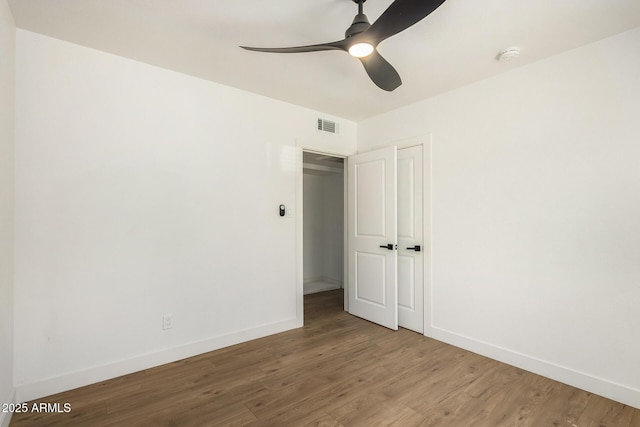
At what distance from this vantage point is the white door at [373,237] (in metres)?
3.43

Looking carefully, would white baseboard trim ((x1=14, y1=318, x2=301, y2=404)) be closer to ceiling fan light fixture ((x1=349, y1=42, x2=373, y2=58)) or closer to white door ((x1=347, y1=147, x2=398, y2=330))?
white door ((x1=347, y1=147, x2=398, y2=330))

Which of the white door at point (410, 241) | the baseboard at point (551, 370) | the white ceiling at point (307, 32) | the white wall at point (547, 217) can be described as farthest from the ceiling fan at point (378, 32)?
the baseboard at point (551, 370)

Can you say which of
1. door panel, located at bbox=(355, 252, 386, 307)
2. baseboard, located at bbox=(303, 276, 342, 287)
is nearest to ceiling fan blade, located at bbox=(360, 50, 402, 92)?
door panel, located at bbox=(355, 252, 386, 307)

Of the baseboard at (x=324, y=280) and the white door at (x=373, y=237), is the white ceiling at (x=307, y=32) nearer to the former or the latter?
the white door at (x=373, y=237)

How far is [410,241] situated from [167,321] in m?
2.61

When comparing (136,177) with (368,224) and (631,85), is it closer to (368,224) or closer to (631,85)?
(368,224)

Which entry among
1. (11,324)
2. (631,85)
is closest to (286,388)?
(11,324)

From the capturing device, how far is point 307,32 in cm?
209

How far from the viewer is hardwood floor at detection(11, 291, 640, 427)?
1.90m

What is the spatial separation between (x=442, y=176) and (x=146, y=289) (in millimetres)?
3044

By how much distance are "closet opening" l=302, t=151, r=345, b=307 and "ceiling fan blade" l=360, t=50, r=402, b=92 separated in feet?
11.6

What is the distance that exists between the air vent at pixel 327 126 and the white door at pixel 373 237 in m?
0.44

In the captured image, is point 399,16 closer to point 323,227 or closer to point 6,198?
point 6,198

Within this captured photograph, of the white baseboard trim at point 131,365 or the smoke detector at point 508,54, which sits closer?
the white baseboard trim at point 131,365
